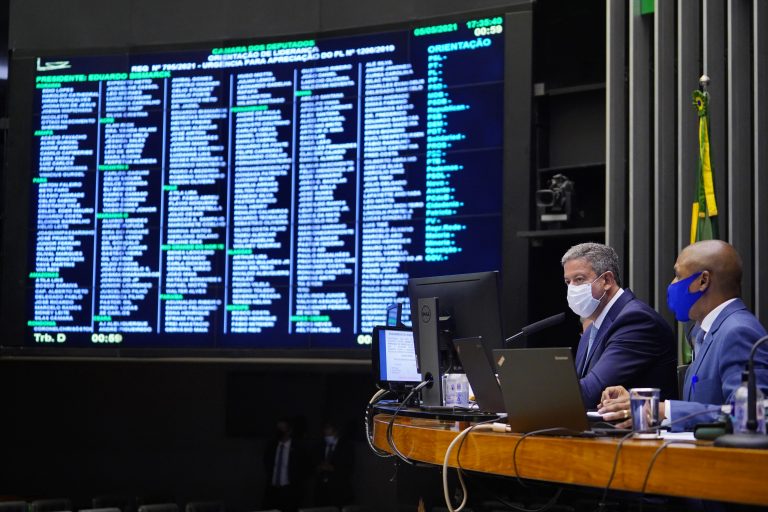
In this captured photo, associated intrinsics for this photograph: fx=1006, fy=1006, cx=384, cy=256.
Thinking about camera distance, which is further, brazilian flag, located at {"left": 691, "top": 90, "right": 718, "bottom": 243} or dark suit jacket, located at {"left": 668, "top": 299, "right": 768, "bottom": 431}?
brazilian flag, located at {"left": 691, "top": 90, "right": 718, "bottom": 243}

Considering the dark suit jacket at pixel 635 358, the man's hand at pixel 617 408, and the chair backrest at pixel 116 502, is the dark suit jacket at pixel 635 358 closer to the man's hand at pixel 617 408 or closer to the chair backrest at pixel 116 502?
the man's hand at pixel 617 408

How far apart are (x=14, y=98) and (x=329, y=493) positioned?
3572 mm

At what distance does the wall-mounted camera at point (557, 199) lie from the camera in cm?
591

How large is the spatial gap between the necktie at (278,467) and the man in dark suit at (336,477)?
0.26 meters

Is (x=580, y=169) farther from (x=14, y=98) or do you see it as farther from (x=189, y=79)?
(x=14, y=98)

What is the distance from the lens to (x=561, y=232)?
5.85 meters

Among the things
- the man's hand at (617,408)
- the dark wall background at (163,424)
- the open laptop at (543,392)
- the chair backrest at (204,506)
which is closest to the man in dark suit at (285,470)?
the dark wall background at (163,424)

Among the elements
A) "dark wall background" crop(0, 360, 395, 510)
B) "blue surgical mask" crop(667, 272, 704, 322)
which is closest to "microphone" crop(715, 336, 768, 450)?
"blue surgical mask" crop(667, 272, 704, 322)

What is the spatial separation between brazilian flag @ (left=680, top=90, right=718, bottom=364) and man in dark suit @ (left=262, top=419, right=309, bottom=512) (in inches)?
118

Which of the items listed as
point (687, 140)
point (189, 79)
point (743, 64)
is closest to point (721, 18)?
point (743, 64)

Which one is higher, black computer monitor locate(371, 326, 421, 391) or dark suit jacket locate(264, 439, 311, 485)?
black computer monitor locate(371, 326, 421, 391)

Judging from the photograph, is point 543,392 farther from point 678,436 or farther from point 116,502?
point 116,502

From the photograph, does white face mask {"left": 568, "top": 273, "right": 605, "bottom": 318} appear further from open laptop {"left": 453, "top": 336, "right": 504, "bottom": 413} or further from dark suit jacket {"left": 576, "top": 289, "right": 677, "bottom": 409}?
open laptop {"left": 453, "top": 336, "right": 504, "bottom": 413}

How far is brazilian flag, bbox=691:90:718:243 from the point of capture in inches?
191
